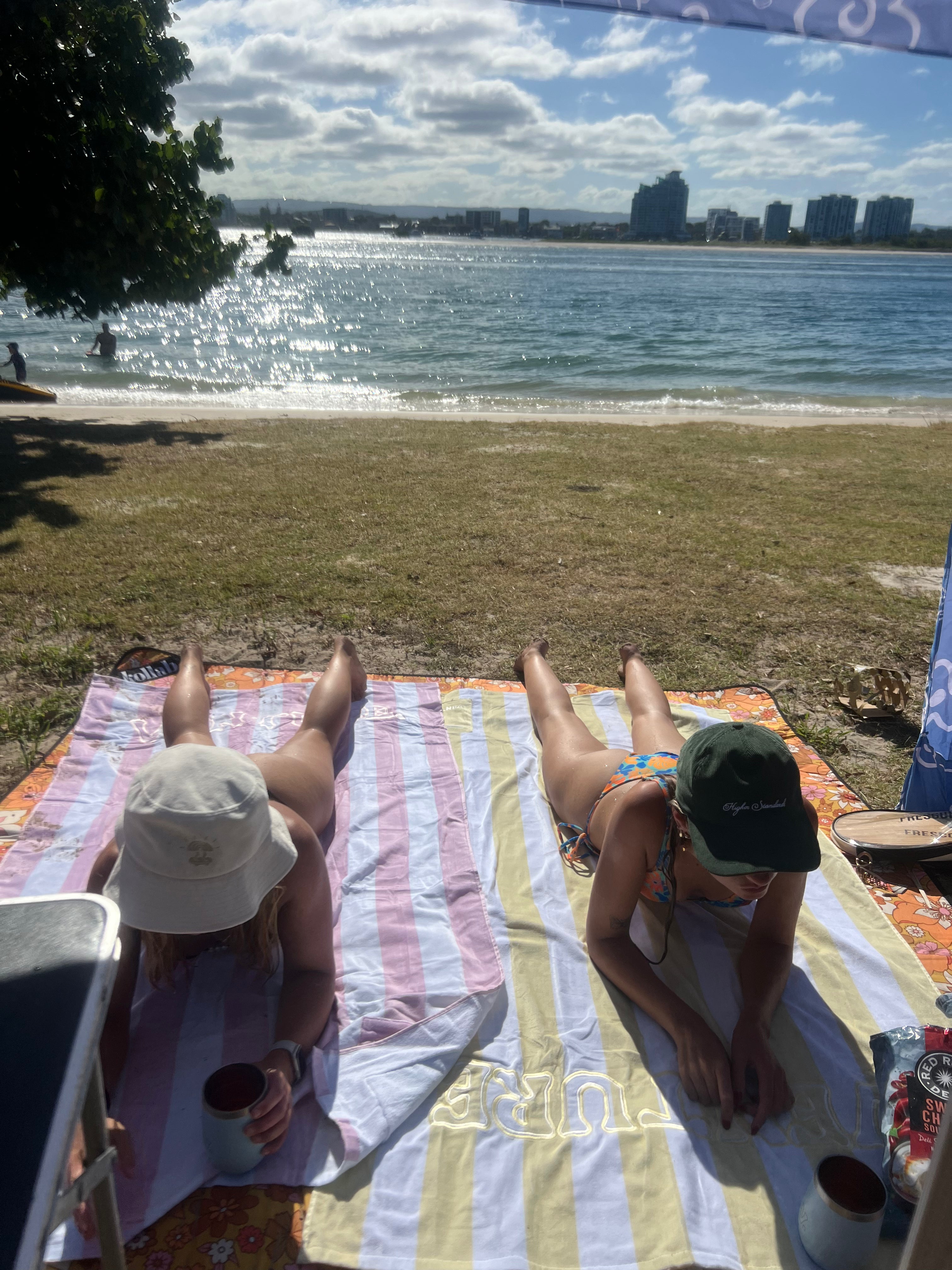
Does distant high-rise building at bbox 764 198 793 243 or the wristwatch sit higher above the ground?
distant high-rise building at bbox 764 198 793 243

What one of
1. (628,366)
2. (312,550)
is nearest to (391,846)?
(312,550)

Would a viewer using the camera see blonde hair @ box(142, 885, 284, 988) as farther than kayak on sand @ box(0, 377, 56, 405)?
No

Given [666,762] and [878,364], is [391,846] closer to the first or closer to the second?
[666,762]

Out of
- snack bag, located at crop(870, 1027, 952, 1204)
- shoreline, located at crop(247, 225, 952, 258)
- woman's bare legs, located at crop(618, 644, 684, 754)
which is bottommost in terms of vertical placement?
snack bag, located at crop(870, 1027, 952, 1204)

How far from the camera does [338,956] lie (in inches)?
104

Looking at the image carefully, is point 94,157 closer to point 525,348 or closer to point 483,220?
point 525,348

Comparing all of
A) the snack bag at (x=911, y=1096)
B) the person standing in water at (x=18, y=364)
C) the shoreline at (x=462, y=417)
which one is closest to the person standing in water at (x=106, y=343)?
the person standing in water at (x=18, y=364)

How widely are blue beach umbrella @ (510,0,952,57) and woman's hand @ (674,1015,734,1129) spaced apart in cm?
237

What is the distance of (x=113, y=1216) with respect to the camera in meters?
1.43

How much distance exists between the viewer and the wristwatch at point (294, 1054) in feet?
7.09

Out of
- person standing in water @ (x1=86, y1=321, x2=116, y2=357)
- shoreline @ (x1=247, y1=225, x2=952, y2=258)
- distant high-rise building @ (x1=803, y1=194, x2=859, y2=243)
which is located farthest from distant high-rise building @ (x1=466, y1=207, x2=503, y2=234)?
person standing in water @ (x1=86, y1=321, x2=116, y2=357)

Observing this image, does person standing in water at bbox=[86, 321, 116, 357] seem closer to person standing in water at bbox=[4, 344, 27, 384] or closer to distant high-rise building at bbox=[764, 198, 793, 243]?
person standing in water at bbox=[4, 344, 27, 384]

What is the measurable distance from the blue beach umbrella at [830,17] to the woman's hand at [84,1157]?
2.55 m

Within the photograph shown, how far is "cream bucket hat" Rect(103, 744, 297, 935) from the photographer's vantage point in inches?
73.5
